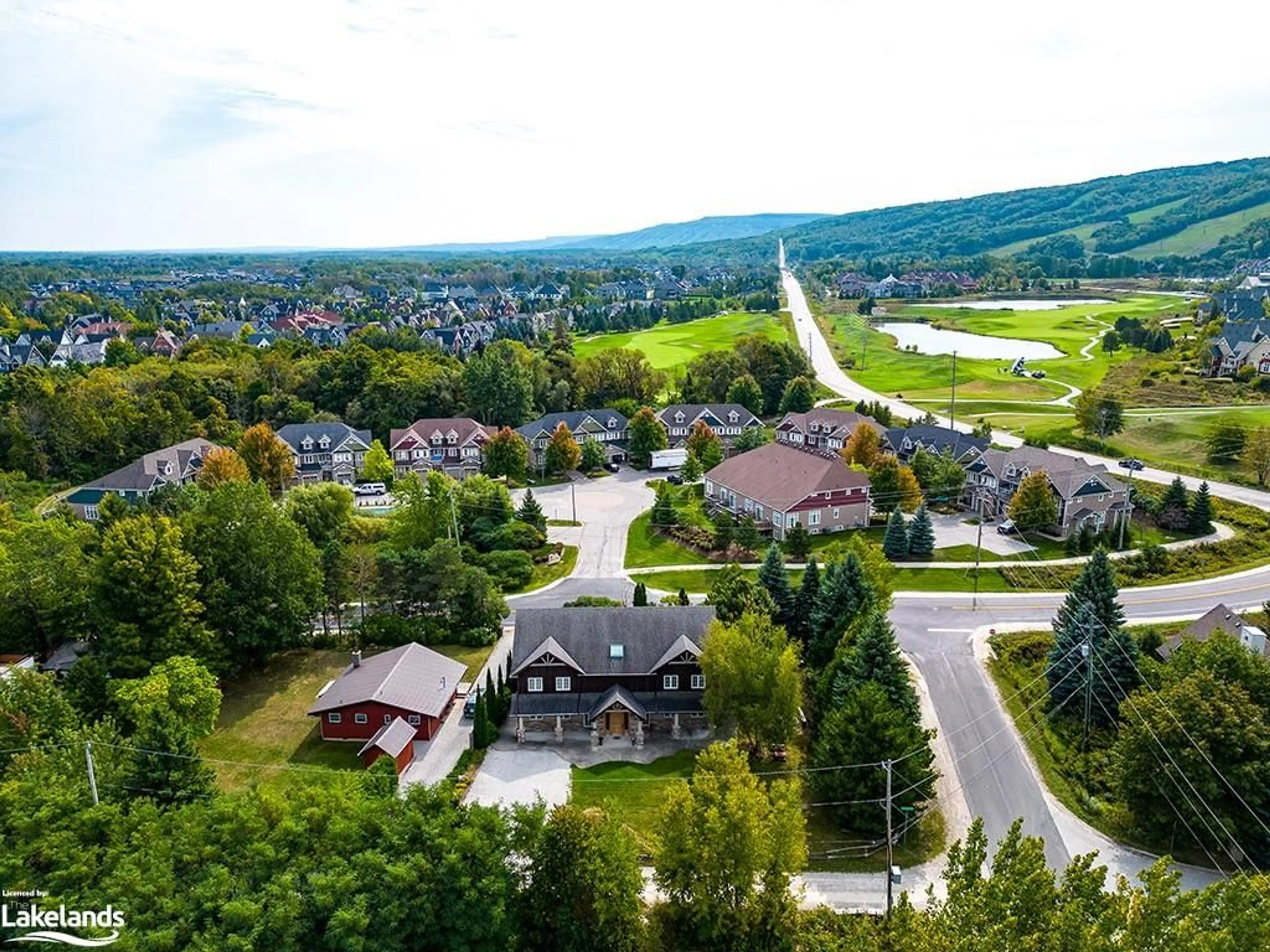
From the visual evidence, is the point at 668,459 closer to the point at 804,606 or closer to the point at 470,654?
the point at 804,606

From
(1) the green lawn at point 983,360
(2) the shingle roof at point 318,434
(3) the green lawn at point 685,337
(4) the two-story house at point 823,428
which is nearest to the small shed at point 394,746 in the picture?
(2) the shingle roof at point 318,434

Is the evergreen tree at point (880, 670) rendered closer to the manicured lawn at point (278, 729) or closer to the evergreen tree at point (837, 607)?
the evergreen tree at point (837, 607)

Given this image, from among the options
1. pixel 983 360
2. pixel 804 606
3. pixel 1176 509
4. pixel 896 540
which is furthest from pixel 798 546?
pixel 983 360

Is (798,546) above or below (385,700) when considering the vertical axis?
below

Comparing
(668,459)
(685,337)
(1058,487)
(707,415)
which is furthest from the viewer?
(685,337)

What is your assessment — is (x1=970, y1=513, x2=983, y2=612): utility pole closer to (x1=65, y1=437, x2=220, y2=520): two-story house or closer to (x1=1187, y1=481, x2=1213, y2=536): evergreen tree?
(x1=1187, y1=481, x2=1213, y2=536): evergreen tree
